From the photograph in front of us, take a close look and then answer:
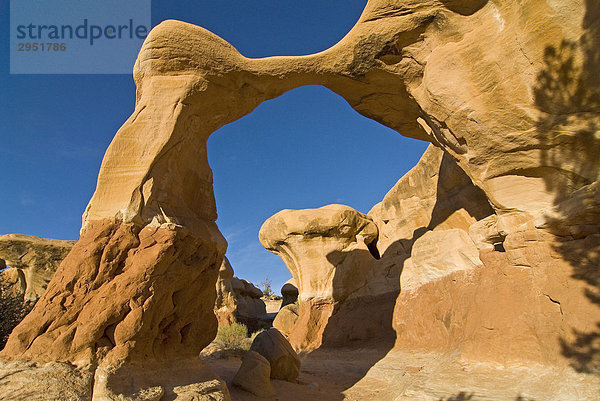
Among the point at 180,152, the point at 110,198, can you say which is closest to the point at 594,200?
the point at 180,152

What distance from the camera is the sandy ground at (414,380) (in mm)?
4270

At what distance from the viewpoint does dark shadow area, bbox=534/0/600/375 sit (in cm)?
456

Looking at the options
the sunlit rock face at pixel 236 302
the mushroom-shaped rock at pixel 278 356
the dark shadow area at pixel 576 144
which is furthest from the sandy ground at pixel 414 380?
the sunlit rock face at pixel 236 302

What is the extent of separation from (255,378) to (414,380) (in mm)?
2902

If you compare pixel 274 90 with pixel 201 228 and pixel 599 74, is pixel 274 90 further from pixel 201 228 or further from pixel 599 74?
pixel 599 74

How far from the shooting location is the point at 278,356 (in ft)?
26.7

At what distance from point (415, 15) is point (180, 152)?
4.35m

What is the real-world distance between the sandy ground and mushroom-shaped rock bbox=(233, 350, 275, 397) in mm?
125

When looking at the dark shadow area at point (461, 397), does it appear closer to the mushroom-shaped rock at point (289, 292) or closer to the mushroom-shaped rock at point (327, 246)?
the mushroom-shaped rock at point (327, 246)

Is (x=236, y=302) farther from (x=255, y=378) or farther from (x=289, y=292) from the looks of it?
(x=255, y=378)

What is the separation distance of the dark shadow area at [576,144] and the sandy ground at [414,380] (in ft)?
1.48

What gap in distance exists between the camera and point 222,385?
18.6ft

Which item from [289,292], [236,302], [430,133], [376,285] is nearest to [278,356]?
[430,133]

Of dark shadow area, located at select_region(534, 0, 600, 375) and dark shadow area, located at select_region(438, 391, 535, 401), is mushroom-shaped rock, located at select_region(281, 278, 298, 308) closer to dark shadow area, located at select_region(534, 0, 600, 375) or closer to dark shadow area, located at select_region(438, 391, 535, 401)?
→ dark shadow area, located at select_region(438, 391, 535, 401)
